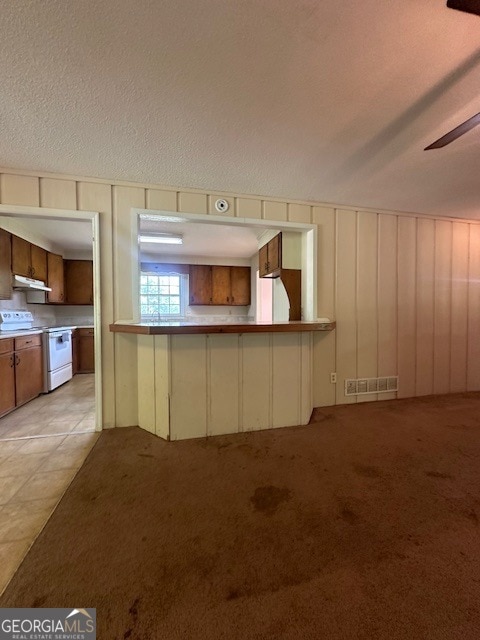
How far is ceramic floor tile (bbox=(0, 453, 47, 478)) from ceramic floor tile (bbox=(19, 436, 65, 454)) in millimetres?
73

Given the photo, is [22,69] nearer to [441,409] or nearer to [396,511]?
[396,511]

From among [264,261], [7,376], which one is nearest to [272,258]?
[264,261]

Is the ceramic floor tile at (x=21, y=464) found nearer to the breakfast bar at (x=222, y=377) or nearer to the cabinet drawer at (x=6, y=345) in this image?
the breakfast bar at (x=222, y=377)

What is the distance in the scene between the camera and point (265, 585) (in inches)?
39.7

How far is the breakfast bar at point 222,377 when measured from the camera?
7.14ft

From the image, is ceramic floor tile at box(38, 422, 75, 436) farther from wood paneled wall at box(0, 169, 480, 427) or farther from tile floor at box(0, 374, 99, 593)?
wood paneled wall at box(0, 169, 480, 427)

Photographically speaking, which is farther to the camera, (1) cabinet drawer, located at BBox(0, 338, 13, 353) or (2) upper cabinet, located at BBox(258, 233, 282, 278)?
(2) upper cabinet, located at BBox(258, 233, 282, 278)

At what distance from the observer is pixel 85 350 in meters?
4.79

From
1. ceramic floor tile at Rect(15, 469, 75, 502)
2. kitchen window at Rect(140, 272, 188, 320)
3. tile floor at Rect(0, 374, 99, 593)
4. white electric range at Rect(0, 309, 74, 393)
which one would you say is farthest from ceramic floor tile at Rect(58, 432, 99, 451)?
kitchen window at Rect(140, 272, 188, 320)

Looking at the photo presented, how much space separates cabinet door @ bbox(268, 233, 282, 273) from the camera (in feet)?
9.96

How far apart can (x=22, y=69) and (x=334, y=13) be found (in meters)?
1.52

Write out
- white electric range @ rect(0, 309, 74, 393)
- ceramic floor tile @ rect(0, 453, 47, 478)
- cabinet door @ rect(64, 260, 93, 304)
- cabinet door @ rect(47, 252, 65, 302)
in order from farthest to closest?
cabinet door @ rect(64, 260, 93, 304) → cabinet door @ rect(47, 252, 65, 302) → white electric range @ rect(0, 309, 74, 393) → ceramic floor tile @ rect(0, 453, 47, 478)

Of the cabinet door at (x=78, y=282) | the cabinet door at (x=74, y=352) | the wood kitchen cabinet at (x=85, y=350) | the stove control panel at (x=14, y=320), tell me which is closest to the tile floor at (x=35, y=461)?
the stove control panel at (x=14, y=320)

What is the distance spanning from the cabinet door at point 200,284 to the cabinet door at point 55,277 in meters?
2.40
